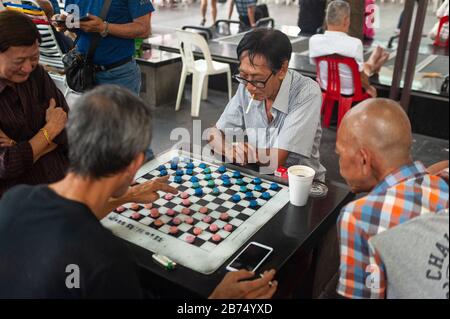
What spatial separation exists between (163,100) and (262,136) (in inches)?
120

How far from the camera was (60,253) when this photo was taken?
3.50 feet

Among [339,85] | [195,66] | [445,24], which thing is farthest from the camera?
[445,24]

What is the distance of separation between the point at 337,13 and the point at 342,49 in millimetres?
303

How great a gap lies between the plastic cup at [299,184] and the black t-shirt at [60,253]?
76cm

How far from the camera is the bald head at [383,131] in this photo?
1.32 m

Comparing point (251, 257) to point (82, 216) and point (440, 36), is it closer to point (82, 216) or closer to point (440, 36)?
point (82, 216)

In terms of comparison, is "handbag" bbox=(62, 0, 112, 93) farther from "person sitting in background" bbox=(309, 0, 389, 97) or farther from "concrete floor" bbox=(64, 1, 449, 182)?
"person sitting in background" bbox=(309, 0, 389, 97)

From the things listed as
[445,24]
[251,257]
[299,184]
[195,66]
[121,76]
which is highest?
[445,24]

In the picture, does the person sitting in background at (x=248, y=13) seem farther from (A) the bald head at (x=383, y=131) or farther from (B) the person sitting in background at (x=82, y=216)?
(B) the person sitting in background at (x=82, y=216)

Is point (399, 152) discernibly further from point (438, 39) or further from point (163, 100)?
point (438, 39)

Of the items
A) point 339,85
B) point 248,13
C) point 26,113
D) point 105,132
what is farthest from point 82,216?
point 248,13

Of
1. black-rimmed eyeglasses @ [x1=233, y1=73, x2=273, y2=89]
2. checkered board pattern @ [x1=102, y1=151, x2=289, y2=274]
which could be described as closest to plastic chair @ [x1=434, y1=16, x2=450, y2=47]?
black-rimmed eyeglasses @ [x1=233, y1=73, x2=273, y2=89]

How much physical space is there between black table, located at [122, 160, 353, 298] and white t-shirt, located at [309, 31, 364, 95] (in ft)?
7.53

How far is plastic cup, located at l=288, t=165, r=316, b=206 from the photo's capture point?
1669 millimetres
